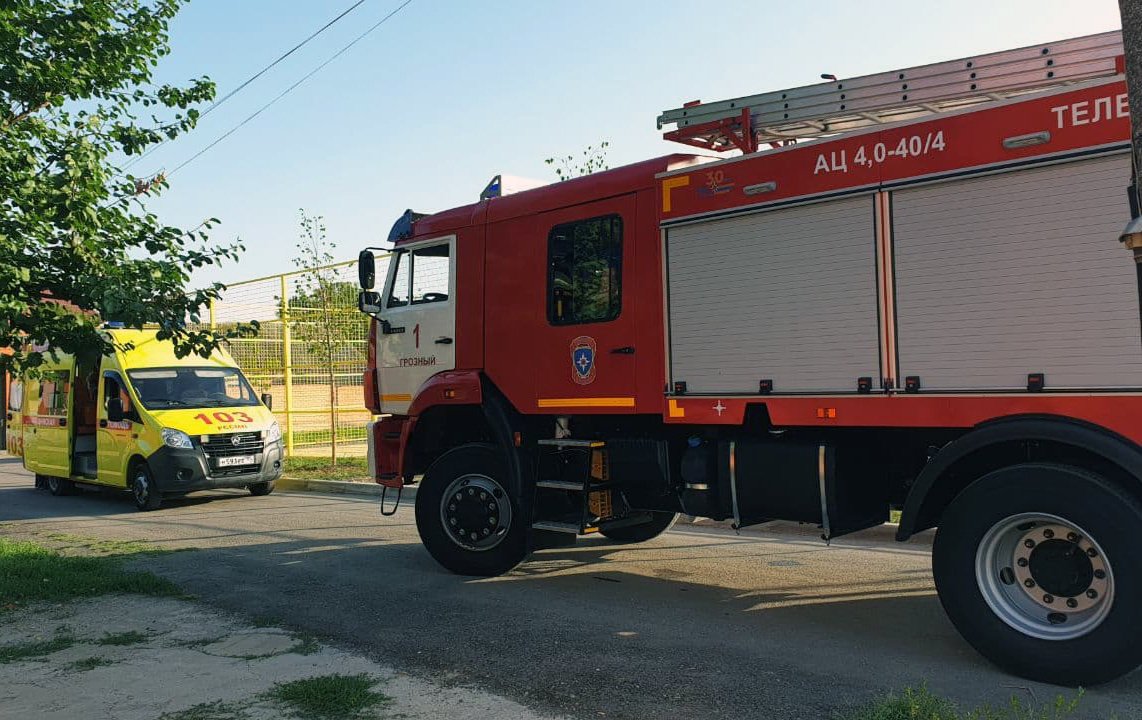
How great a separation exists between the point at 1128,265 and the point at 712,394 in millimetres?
2493

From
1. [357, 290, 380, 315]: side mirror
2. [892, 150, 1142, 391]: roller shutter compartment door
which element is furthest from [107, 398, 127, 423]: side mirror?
[892, 150, 1142, 391]: roller shutter compartment door

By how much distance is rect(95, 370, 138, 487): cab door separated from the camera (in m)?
13.0

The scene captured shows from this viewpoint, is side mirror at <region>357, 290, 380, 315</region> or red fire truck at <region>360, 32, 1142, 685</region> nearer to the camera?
red fire truck at <region>360, 32, 1142, 685</region>

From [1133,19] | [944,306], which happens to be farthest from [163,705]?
[1133,19]

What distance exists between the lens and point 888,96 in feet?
19.3

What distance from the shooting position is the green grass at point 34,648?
210 inches

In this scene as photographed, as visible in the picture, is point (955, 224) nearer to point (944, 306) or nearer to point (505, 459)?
point (944, 306)

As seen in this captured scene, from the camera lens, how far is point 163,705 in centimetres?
447

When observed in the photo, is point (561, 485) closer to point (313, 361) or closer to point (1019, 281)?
point (1019, 281)

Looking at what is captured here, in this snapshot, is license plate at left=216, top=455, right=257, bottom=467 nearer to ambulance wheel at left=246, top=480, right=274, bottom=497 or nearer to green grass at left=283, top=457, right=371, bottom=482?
ambulance wheel at left=246, top=480, right=274, bottom=497

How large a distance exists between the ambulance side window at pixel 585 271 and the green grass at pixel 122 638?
11.5 feet

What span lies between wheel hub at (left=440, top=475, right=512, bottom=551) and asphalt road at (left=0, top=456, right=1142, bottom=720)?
0.33m

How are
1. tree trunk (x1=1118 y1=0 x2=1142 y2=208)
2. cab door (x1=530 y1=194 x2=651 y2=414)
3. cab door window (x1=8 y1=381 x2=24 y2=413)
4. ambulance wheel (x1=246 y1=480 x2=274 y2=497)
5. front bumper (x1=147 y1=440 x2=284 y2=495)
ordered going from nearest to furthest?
tree trunk (x1=1118 y1=0 x2=1142 y2=208) → cab door (x1=530 y1=194 x2=651 y2=414) → front bumper (x1=147 y1=440 x2=284 y2=495) → ambulance wheel (x1=246 y1=480 x2=274 y2=497) → cab door window (x1=8 y1=381 x2=24 y2=413)

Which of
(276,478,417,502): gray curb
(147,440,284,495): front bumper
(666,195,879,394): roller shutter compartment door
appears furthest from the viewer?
(276,478,417,502): gray curb
